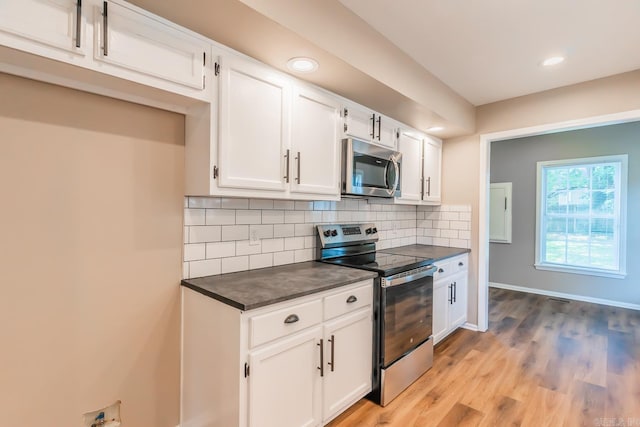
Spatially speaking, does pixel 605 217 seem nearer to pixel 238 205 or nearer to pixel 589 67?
pixel 589 67

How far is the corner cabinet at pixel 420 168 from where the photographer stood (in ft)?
10.1

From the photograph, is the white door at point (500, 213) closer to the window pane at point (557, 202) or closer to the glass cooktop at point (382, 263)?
the window pane at point (557, 202)

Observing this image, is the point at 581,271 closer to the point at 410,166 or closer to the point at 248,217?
the point at 410,166

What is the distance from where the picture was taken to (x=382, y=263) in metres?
2.39

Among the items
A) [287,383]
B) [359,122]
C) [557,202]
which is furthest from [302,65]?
[557,202]

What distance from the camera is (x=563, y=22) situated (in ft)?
6.57

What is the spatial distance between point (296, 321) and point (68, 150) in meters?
1.36

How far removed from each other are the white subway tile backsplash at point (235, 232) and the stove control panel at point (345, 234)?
64 centimetres

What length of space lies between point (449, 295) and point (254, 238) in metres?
2.08

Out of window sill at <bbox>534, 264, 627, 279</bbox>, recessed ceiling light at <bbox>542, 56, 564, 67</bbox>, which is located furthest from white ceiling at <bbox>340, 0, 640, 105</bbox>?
window sill at <bbox>534, 264, 627, 279</bbox>

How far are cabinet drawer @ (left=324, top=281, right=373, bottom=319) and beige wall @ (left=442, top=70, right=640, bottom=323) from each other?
1953 mm

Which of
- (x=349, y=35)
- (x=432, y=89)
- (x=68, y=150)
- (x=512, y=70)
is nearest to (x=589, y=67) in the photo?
(x=512, y=70)

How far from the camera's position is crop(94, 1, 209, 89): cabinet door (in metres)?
1.28

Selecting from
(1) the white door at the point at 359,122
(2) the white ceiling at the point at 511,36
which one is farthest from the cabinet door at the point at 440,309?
(2) the white ceiling at the point at 511,36
